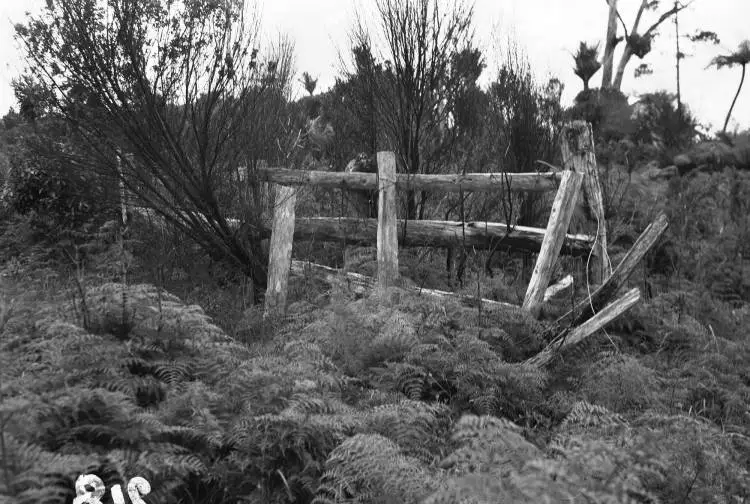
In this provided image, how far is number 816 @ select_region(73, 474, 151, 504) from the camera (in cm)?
290

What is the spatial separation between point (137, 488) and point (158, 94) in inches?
226

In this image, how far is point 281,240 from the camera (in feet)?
27.1

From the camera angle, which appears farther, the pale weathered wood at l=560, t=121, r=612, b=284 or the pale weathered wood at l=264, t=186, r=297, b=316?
the pale weathered wood at l=264, t=186, r=297, b=316

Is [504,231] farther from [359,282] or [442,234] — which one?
[359,282]

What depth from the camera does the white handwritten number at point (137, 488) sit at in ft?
9.62

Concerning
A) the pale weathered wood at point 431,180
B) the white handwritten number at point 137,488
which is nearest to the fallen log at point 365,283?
the pale weathered wood at point 431,180

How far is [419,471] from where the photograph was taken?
10.3ft

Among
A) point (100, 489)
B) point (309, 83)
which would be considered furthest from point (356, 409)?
point (309, 83)

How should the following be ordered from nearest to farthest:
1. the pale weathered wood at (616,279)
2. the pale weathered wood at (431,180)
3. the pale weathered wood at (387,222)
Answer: the pale weathered wood at (616,279) → the pale weathered wood at (431,180) → the pale weathered wood at (387,222)

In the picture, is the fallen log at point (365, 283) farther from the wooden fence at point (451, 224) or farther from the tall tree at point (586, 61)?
the tall tree at point (586, 61)

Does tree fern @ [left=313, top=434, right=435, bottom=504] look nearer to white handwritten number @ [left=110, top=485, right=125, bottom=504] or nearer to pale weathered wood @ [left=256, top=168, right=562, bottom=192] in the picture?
white handwritten number @ [left=110, top=485, right=125, bottom=504]

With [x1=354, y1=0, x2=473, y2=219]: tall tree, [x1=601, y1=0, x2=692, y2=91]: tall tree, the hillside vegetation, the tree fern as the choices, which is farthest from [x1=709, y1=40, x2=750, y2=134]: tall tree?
the tree fern

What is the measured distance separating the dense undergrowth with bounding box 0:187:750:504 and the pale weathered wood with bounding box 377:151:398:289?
1.20m

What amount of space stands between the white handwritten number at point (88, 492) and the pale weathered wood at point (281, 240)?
520 centimetres
